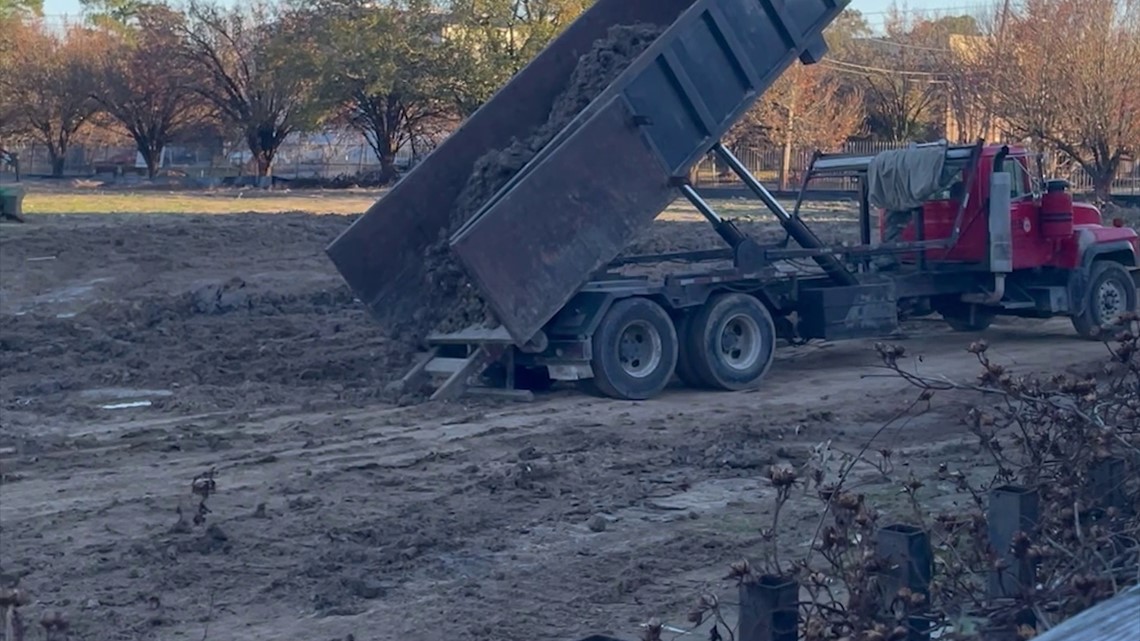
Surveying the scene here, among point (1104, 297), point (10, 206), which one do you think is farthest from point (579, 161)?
point (10, 206)

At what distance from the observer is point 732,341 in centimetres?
1436

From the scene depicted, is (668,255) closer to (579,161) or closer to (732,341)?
(732,341)

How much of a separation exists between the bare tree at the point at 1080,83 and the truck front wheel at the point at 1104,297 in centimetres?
2128

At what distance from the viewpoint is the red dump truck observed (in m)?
12.9

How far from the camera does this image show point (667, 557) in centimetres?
841

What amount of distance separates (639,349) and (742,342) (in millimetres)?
1203

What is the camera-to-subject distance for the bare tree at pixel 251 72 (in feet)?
189

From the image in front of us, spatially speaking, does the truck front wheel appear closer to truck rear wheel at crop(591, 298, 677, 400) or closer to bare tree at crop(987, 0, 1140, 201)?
truck rear wheel at crop(591, 298, 677, 400)

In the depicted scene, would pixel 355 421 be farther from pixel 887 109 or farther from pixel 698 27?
pixel 887 109

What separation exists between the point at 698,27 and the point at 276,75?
46023 mm

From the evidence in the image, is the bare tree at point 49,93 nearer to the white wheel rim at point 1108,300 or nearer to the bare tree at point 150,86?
the bare tree at point 150,86

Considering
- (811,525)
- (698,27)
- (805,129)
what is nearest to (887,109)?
(805,129)

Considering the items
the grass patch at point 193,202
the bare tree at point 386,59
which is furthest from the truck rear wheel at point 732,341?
the bare tree at point 386,59

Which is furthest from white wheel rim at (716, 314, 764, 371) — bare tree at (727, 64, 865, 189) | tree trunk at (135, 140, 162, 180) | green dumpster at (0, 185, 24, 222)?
tree trunk at (135, 140, 162, 180)
